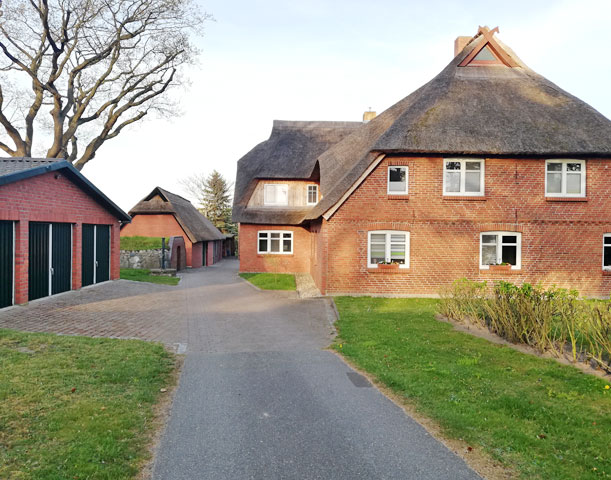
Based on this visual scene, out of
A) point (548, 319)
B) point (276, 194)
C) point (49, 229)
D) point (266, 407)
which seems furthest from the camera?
point (276, 194)

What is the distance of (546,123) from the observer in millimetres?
17312

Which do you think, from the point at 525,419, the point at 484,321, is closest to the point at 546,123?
the point at 484,321

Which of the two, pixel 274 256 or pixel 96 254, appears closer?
pixel 96 254

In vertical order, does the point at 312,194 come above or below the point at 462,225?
above

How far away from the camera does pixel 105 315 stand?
12484 mm

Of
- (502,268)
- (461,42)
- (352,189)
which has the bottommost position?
(502,268)

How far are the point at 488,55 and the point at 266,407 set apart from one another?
20.5 metres

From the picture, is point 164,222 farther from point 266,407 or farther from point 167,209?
point 266,407

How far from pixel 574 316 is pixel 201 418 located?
7.35 metres

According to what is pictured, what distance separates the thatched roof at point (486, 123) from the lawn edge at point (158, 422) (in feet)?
34.9

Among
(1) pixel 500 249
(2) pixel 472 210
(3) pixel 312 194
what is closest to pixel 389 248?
(2) pixel 472 210

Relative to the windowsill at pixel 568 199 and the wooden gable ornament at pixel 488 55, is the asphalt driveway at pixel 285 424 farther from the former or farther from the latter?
the wooden gable ornament at pixel 488 55

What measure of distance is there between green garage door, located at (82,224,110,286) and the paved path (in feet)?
16.2

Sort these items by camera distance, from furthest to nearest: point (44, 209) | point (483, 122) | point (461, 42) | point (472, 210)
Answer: point (461, 42)
point (483, 122)
point (472, 210)
point (44, 209)
